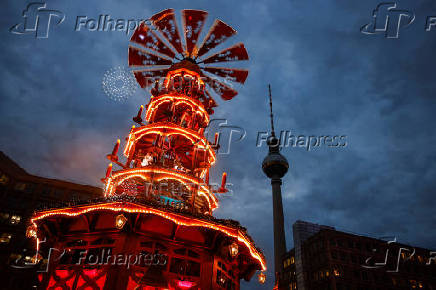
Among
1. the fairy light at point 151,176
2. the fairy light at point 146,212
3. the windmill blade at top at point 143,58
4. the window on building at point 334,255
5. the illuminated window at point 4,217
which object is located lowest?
the fairy light at point 146,212

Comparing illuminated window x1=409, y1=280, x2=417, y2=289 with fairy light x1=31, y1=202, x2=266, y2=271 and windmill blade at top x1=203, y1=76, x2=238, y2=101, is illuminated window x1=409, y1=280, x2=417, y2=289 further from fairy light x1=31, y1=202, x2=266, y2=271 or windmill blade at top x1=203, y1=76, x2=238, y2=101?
fairy light x1=31, y1=202, x2=266, y2=271

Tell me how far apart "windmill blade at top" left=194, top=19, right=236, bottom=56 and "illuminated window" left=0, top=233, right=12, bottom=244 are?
47712mm

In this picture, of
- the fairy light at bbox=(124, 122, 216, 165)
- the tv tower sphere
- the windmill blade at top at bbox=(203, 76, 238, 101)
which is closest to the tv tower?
the tv tower sphere

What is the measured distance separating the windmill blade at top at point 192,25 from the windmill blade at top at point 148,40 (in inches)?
93.8

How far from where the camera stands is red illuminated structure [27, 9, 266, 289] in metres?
15.3

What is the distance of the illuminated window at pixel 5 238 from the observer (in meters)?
47.2

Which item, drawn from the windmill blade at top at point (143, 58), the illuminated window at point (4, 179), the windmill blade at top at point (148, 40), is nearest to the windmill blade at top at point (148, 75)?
the windmill blade at top at point (143, 58)

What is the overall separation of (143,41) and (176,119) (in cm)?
927

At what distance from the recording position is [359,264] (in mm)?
61062

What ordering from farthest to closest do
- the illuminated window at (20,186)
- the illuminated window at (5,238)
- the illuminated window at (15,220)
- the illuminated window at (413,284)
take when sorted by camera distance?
1. the illuminated window at (413,284)
2. the illuminated window at (20,186)
3. the illuminated window at (15,220)
4. the illuminated window at (5,238)

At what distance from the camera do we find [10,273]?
144 ft

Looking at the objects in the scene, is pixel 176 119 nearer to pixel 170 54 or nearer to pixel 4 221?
pixel 170 54

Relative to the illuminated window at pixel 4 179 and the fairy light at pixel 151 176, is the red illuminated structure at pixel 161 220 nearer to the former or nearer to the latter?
the fairy light at pixel 151 176

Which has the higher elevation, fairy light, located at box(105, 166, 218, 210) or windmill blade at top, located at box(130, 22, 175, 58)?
windmill blade at top, located at box(130, 22, 175, 58)
